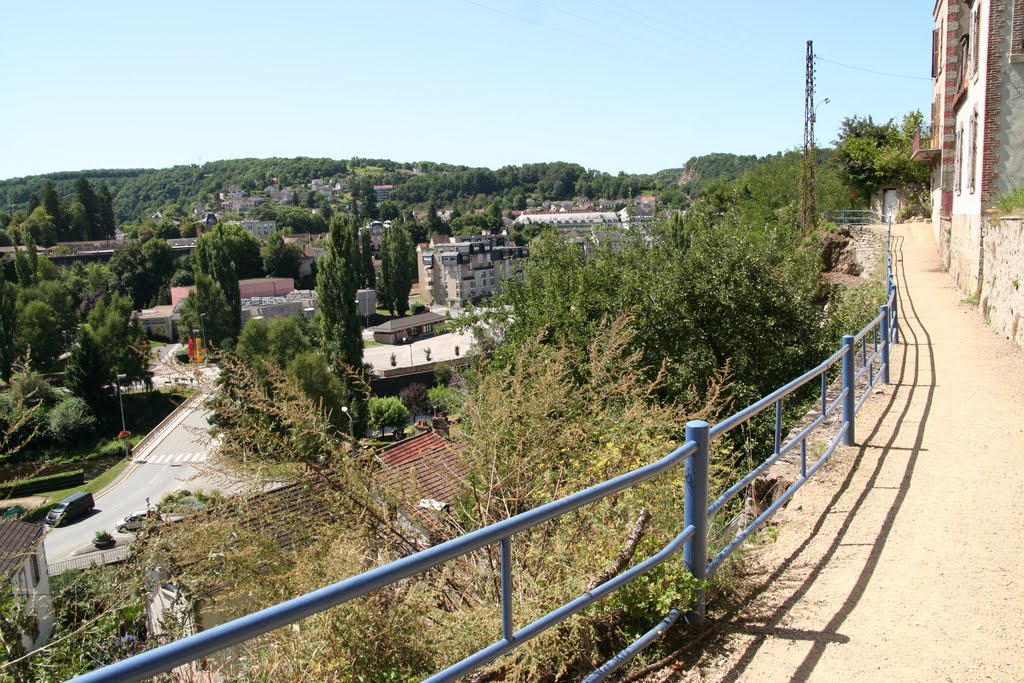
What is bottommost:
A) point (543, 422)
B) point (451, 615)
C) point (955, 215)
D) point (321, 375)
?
point (321, 375)

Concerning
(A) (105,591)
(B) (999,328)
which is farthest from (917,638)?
(B) (999,328)

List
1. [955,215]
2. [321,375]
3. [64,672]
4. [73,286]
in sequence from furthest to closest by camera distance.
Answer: [73,286] → [321,375] → [955,215] → [64,672]

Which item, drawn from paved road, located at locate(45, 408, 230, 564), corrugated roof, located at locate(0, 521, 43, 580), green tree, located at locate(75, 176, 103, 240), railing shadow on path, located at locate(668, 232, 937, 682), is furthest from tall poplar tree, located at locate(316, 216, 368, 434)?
green tree, located at locate(75, 176, 103, 240)

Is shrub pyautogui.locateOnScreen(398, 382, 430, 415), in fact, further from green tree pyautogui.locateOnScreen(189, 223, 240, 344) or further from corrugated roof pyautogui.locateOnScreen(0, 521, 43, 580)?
corrugated roof pyautogui.locateOnScreen(0, 521, 43, 580)

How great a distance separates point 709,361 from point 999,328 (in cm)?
528

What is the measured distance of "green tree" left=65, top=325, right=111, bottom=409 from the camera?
174ft

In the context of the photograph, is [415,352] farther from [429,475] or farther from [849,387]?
[849,387]

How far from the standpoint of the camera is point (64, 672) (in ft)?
13.1

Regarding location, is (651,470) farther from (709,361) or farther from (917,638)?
(709,361)

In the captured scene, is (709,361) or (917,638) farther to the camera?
(709,361)

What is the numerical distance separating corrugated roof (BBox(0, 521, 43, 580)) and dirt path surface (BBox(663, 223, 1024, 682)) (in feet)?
12.7

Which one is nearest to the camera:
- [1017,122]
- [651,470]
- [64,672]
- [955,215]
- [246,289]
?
[651,470]

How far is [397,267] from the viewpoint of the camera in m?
93.2

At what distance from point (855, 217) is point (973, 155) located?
1554 cm
